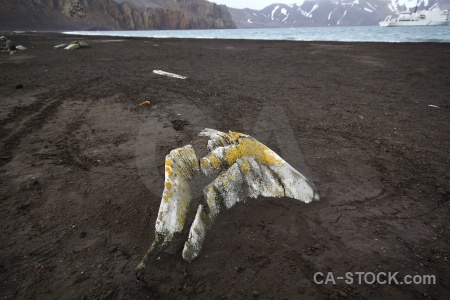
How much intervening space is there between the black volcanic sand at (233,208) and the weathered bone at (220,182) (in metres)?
0.14

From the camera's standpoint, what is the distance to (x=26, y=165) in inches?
143

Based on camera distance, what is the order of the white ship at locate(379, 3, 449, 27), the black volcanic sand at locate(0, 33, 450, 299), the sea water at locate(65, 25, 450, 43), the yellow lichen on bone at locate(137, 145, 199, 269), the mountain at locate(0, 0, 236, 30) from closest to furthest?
1. the black volcanic sand at locate(0, 33, 450, 299)
2. the yellow lichen on bone at locate(137, 145, 199, 269)
3. the sea water at locate(65, 25, 450, 43)
4. the white ship at locate(379, 3, 449, 27)
5. the mountain at locate(0, 0, 236, 30)

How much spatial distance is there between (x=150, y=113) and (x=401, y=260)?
558 cm

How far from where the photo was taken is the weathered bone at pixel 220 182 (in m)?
2.31

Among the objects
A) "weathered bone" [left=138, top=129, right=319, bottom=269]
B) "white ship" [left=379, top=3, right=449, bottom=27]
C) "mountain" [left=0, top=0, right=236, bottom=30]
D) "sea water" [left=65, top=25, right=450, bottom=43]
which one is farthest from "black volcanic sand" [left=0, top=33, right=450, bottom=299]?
"mountain" [left=0, top=0, right=236, bottom=30]

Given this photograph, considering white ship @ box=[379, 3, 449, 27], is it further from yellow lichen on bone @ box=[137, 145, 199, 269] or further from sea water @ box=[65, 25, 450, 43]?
yellow lichen on bone @ box=[137, 145, 199, 269]

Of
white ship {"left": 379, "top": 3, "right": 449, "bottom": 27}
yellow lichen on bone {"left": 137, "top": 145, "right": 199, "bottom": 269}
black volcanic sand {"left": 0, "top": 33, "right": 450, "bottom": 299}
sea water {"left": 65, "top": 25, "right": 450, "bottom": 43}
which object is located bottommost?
black volcanic sand {"left": 0, "top": 33, "right": 450, "bottom": 299}

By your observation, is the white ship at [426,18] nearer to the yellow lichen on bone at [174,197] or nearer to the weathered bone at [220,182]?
the weathered bone at [220,182]

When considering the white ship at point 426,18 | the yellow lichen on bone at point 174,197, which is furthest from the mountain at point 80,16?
the white ship at point 426,18

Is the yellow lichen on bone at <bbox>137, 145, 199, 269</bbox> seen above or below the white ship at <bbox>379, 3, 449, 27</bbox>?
below

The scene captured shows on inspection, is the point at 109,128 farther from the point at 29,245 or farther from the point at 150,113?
the point at 29,245

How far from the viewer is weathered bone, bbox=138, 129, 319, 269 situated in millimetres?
2307

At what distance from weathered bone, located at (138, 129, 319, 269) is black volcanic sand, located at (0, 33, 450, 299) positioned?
0.45 feet

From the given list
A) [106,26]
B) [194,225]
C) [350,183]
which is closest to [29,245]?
[194,225]
